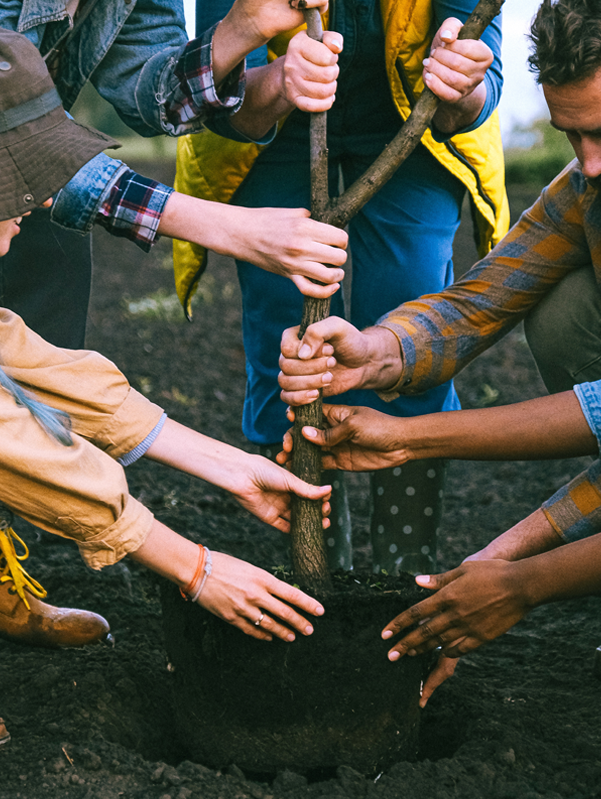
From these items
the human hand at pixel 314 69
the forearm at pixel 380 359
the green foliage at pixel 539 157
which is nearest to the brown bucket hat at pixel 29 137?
the human hand at pixel 314 69

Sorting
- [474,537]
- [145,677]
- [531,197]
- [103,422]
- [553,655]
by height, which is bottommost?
[531,197]

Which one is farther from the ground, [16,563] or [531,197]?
[16,563]

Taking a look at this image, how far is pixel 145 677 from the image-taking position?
6.63 feet

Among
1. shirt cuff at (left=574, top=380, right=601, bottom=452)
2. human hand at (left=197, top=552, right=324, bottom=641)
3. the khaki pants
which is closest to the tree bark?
human hand at (left=197, top=552, right=324, bottom=641)

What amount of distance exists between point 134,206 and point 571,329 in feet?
3.69

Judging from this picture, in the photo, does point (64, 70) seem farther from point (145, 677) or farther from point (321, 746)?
point (321, 746)

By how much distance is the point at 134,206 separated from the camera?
6.34ft

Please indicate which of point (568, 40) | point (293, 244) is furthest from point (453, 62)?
point (293, 244)

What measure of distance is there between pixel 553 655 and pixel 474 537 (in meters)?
0.83

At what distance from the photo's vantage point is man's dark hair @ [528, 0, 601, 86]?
1.69 metres

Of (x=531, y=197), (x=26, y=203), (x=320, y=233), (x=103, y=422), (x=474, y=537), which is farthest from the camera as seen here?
(x=531, y=197)

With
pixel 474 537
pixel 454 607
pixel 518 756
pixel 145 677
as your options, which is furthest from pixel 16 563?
pixel 474 537

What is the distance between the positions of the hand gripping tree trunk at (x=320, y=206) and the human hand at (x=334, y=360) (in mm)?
37

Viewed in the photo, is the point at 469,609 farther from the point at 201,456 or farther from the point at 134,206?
the point at 134,206
